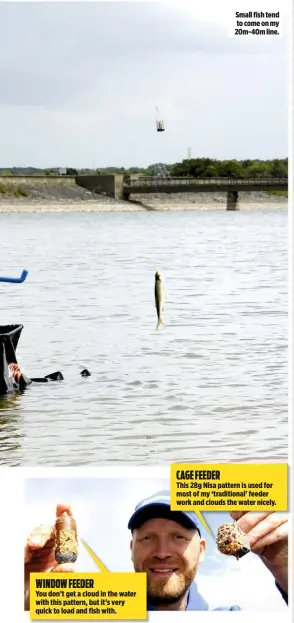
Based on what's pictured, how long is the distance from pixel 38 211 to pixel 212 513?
69.1 meters

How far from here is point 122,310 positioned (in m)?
17.8

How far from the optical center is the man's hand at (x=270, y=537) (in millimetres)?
2959

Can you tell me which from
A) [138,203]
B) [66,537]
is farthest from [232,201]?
[66,537]

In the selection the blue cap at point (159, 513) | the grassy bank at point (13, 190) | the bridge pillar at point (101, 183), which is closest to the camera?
the blue cap at point (159, 513)

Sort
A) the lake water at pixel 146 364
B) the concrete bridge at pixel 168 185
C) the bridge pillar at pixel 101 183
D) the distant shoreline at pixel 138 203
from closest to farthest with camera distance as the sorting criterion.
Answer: the lake water at pixel 146 364, the concrete bridge at pixel 168 185, the distant shoreline at pixel 138 203, the bridge pillar at pixel 101 183

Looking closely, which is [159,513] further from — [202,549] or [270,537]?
[270,537]

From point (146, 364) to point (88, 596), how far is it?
326 inches

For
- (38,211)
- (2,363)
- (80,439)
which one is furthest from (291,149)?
(38,211)

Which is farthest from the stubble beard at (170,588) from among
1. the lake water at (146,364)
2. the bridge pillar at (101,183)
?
the bridge pillar at (101,183)

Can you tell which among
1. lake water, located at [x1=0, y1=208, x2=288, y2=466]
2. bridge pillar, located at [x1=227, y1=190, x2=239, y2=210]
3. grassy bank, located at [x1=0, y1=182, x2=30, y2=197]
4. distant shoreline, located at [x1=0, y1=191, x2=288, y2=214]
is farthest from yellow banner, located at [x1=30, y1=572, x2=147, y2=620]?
bridge pillar, located at [x1=227, y1=190, x2=239, y2=210]

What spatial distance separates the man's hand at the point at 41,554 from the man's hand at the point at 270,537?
40 centimetres

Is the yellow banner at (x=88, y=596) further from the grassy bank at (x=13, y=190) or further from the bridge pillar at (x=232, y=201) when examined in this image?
the bridge pillar at (x=232, y=201)

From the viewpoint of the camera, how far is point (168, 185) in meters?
59.8

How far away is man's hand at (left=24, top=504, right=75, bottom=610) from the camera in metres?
2.98
